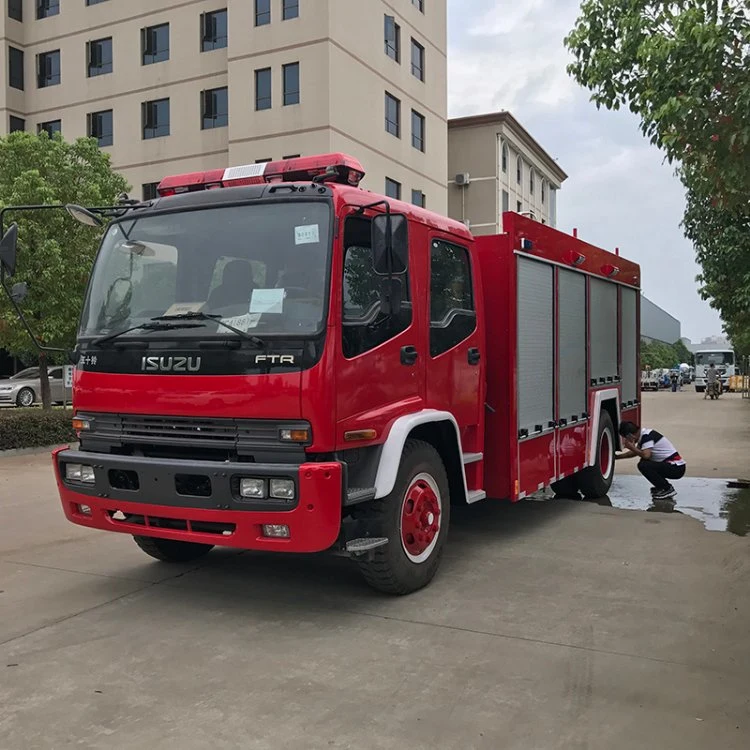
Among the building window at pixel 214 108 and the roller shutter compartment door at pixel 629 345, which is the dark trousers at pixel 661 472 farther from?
the building window at pixel 214 108

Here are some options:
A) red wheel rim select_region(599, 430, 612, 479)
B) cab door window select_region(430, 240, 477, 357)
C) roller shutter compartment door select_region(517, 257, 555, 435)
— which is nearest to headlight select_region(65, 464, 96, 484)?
cab door window select_region(430, 240, 477, 357)

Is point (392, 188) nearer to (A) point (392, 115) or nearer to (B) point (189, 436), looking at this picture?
(A) point (392, 115)

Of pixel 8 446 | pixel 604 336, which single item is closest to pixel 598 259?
pixel 604 336

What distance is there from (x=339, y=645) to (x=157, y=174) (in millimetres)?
27604

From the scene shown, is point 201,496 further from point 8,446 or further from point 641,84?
point 8,446

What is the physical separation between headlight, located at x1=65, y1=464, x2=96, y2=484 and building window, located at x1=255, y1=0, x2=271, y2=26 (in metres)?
25.2

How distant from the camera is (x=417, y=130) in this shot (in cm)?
3127

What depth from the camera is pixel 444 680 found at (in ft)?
12.7

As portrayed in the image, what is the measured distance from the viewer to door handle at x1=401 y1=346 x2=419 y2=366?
5.09m

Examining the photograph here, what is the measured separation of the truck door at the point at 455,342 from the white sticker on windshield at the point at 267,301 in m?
1.27

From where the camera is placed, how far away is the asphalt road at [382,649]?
11.1ft

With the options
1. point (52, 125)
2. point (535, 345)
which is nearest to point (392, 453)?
point (535, 345)

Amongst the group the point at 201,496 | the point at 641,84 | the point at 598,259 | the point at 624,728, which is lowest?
the point at 624,728

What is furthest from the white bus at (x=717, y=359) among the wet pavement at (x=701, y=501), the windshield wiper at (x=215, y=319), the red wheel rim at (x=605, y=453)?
the windshield wiper at (x=215, y=319)
